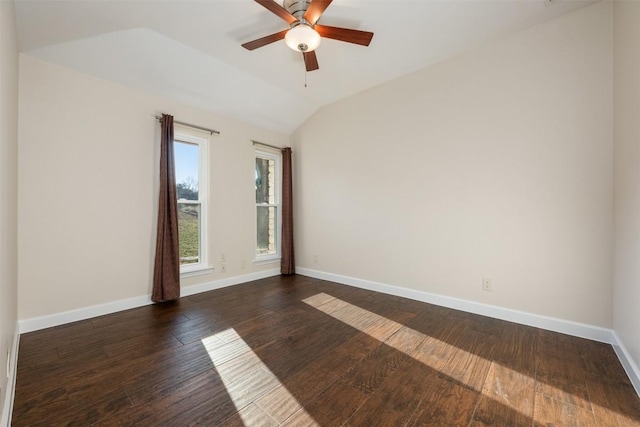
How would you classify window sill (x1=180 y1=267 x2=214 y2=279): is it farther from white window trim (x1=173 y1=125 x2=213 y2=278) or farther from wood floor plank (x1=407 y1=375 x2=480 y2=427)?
wood floor plank (x1=407 y1=375 x2=480 y2=427)

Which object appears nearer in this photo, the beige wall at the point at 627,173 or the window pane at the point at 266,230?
the beige wall at the point at 627,173

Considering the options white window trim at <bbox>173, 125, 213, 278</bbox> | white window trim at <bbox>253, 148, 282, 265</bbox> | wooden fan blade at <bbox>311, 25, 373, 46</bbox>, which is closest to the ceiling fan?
wooden fan blade at <bbox>311, 25, 373, 46</bbox>

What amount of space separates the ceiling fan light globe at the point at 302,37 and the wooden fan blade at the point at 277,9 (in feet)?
0.32

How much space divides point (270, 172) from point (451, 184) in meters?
2.92

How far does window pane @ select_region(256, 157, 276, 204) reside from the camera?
4488 millimetres

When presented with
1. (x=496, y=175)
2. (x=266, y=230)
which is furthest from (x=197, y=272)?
(x=496, y=175)

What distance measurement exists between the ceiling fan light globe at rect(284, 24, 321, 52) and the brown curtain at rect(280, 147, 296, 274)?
97.2 inches

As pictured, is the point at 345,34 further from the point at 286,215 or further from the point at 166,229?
the point at 286,215

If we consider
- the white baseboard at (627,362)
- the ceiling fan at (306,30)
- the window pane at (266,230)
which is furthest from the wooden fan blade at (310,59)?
the white baseboard at (627,362)

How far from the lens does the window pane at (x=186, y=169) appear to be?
3523 mm

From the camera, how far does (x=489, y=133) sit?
2.76 metres

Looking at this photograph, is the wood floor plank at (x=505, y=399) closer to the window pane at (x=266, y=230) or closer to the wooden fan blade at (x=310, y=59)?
the wooden fan blade at (x=310, y=59)

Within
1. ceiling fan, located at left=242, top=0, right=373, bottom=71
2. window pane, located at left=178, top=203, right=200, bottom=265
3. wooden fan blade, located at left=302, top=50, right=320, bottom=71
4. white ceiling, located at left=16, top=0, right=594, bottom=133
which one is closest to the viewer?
ceiling fan, located at left=242, top=0, right=373, bottom=71

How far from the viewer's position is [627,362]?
1.81 m
